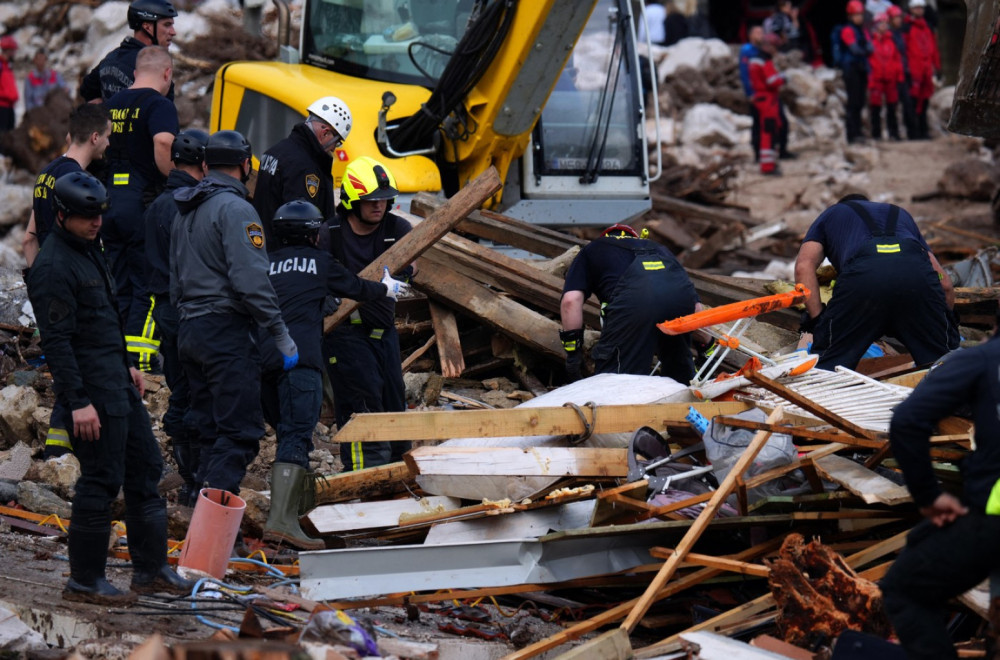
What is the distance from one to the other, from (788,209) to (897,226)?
9.91 m

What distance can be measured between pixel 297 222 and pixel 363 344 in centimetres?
93

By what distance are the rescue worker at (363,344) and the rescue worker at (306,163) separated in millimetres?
209

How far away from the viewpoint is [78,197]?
16.9ft

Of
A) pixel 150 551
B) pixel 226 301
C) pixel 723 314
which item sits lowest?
pixel 150 551

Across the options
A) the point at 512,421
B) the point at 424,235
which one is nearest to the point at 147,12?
the point at 424,235

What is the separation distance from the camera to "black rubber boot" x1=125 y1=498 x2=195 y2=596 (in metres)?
5.48

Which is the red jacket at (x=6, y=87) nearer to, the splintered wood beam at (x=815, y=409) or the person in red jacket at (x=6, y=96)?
the person in red jacket at (x=6, y=96)

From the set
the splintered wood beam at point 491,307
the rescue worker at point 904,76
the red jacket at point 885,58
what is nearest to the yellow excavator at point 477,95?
the splintered wood beam at point 491,307

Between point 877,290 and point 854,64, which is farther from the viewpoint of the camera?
point 854,64

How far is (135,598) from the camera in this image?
5332 millimetres

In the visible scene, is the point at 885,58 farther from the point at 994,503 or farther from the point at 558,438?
the point at 994,503

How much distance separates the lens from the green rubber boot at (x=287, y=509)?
6.46m

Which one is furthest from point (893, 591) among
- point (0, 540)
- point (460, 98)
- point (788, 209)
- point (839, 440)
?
point (788, 209)

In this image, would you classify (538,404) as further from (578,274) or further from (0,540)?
(0,540)
